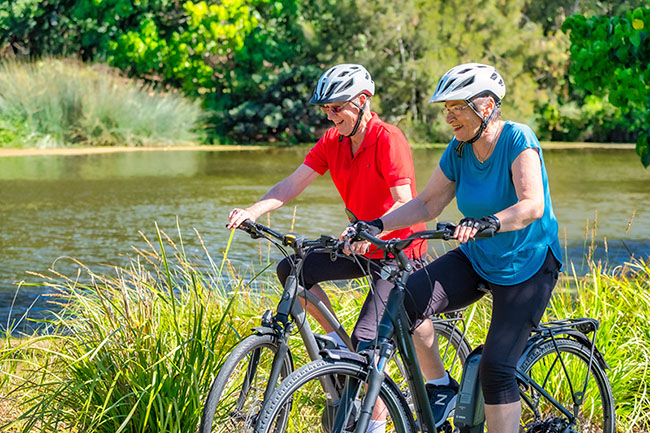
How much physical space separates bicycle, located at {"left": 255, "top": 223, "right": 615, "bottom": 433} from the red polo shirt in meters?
0.70

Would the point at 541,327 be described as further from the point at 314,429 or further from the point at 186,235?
the point at 186,235

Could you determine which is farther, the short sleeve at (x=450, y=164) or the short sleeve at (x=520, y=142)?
the short sleeve at (x=450, y=164)

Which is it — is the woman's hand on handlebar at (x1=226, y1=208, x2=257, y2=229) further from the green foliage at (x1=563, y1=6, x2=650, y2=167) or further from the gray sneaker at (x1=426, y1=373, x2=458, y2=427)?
the green foliage at (x1=563, y1=6, x2=650, y2=167)

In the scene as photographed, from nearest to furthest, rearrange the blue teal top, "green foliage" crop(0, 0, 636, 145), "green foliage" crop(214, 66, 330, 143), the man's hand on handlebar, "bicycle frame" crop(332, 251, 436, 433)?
"bicycle frame" crop(332, 251, 436, 433)
the man's hand on handlebar
the blue teal top
"green foliage" crop(0, 0, 636, 145)
"green foliage" crop(214, 66, 330, 143)

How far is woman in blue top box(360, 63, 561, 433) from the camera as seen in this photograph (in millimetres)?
3330

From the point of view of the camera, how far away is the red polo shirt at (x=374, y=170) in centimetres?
398

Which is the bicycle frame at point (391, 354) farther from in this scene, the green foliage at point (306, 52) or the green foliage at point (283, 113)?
the green foliage at point (283, 113)

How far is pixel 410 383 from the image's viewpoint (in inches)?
133

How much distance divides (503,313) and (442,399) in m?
0.57

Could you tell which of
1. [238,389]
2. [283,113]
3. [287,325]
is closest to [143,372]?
[238,389]

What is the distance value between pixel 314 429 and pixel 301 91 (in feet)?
73.9

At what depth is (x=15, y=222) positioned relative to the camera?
39.4ft

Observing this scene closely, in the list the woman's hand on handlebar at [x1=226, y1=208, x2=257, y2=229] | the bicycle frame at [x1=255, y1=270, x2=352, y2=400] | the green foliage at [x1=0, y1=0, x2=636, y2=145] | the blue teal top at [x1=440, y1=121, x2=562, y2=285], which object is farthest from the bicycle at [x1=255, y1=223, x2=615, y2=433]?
the green foliage at [x1=0, y1=0, x2=636, y2=145]

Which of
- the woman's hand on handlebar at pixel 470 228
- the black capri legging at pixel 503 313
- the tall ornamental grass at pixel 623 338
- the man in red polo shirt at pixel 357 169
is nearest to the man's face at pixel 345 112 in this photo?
the man in red polo shirt at pixel 357 169
